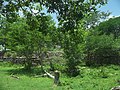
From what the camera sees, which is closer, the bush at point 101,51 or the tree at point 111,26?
the bush at point 101,51

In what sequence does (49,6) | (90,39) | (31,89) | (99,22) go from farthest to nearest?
1. (99,22)
2. (90,39)
3. (31,89)
4. (49,6)

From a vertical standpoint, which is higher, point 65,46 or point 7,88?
point 65,46

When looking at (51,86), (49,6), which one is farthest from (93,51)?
(49,6)

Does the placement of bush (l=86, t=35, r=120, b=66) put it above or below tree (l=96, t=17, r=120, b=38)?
below

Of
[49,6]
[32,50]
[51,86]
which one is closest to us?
[49,6]

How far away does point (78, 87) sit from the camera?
1866cm

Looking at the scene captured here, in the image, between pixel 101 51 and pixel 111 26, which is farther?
pixel 111 26

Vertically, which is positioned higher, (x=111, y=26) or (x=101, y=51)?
(x=111, y=26)

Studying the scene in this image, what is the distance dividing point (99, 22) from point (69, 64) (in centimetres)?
3991

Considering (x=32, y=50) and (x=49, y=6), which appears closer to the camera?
(x=49, y=6)

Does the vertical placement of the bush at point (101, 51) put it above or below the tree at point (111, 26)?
below

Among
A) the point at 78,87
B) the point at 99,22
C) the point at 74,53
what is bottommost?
the point at 78,87

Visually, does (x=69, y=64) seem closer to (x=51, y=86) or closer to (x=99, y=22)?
(x=51, y=86)

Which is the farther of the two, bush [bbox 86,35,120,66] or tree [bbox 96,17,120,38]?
tree [bbox 96,17,120,38]
